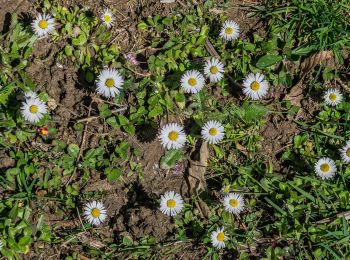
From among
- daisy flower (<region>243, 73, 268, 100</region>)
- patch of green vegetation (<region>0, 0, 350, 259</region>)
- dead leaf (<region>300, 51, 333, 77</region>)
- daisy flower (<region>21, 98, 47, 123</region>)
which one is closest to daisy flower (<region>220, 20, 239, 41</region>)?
patch of green vegetation (<region>0, 0, 350, 259</region>)

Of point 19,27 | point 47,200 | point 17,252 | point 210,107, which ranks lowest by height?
point 17,252

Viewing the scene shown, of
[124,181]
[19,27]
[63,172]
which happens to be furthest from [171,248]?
[19,27]

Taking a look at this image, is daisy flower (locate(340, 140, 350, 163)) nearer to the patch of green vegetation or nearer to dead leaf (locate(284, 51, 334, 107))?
the patch of green vegetation

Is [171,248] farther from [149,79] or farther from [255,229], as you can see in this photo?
[149,79]

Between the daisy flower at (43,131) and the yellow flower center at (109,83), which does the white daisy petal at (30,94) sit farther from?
the yellow flower center at (109,83)

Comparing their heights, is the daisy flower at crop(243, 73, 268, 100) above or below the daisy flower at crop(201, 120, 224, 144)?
above

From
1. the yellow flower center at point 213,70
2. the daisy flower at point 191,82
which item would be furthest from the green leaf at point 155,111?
the yellow flower center at point 213,70
